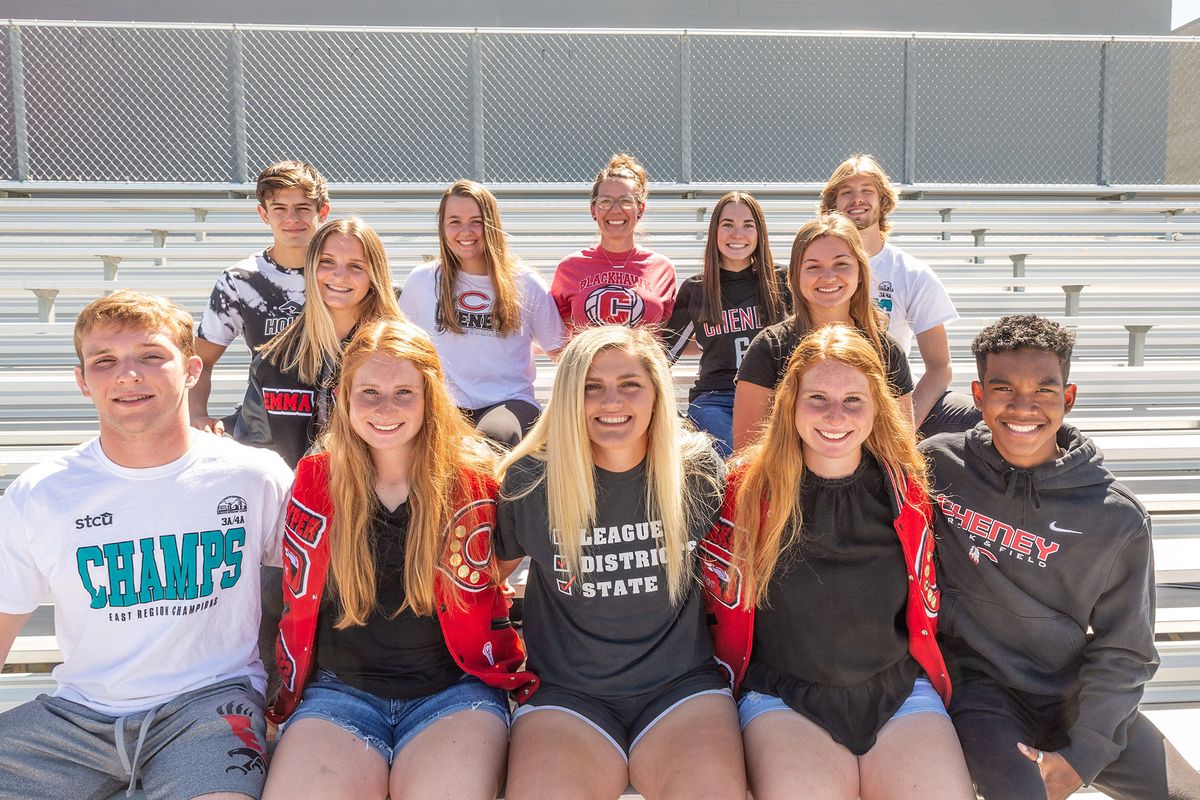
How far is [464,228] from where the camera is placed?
2752 mm

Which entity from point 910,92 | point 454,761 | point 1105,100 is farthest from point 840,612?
point 1105,100

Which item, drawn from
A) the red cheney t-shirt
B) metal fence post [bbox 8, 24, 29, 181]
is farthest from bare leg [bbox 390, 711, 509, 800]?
metal fence post [bbox 8, 24, 29, 181]

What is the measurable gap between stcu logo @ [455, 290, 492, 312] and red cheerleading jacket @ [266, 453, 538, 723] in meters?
1.04

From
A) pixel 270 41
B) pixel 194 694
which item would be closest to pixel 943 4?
pixel 270 41

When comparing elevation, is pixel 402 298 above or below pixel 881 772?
above

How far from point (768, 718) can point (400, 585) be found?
79 cm

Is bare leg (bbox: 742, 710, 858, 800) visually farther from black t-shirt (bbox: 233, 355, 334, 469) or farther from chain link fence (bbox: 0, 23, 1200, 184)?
chain link fence (bbox: 0, 23, 1200, 184)

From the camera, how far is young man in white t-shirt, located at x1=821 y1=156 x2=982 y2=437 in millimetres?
2643

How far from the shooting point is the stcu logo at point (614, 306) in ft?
9.56

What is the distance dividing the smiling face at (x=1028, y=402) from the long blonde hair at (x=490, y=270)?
145cm

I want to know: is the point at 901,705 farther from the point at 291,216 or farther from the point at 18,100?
the point at 18,100

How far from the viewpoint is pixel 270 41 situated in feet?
23.1

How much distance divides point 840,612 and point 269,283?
76.8 inches

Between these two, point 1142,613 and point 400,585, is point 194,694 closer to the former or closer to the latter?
point 400,585
